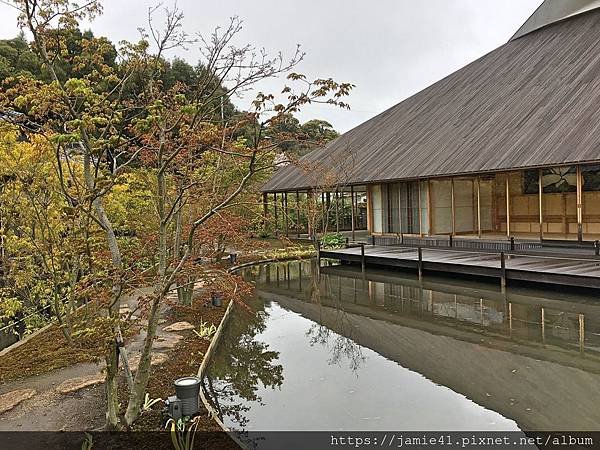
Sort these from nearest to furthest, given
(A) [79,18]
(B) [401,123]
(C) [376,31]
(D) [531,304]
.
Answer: (A) [79,18] < (D) [531,304] < (B) [401,123] < (C) [376,31]

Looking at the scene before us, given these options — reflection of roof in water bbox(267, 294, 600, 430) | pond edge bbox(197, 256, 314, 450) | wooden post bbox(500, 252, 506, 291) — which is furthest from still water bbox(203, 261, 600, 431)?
wooden post bbox(500, 252, 506, 291)

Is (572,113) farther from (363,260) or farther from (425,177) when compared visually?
(363,260)

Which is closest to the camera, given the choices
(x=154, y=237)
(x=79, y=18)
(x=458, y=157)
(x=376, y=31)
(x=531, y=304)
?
(x=79, y=18)

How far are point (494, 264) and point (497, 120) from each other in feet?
19.8

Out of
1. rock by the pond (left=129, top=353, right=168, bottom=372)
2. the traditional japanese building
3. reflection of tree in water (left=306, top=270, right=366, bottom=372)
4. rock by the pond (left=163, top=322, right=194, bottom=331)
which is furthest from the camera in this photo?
the traditional japanese building

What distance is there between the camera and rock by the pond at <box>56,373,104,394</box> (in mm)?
5855

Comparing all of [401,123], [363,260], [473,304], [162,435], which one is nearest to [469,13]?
[401,123]

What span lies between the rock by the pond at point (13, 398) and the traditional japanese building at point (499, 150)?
7130 mm

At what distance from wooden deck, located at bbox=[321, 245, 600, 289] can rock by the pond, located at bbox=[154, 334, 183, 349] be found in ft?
23.5

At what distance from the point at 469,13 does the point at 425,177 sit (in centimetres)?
1418

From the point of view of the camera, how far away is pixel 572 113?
1334 centimetres

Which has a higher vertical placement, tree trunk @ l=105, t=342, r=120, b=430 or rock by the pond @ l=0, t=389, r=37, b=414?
tree trunk @ l=105, t=342, r=120, b=430

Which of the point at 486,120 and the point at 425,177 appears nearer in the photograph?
the point at 425,177

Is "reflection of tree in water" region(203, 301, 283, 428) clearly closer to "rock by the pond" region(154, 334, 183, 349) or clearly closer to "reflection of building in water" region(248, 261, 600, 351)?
"rock by the pond" region(154, 334, 183, 349)
